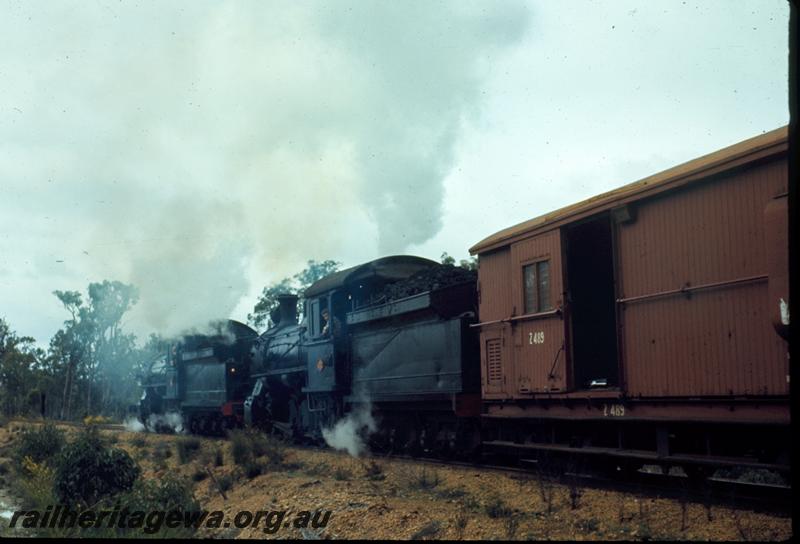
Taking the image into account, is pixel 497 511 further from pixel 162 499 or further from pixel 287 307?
pixel 287 307

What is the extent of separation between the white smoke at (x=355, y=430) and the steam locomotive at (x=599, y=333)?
0.17m

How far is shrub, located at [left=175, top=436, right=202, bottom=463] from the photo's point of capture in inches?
768

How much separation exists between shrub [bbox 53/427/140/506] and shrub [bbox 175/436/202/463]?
16.7 feet

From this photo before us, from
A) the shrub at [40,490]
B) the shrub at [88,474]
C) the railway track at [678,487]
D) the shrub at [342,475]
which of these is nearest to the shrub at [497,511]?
the railway track at [678,487]

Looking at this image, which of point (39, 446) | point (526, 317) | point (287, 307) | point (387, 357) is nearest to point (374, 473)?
point (387, 357)

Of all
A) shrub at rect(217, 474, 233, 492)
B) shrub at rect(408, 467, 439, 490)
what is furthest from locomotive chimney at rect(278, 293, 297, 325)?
shrub at rect(408, 467, 439, 490)

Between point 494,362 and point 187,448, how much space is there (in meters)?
10.7

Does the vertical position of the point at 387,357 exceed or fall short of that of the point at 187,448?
it exceeds it

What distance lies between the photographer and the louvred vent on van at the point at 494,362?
42.2 ft

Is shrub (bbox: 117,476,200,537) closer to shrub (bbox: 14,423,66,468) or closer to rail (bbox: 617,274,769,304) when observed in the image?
rail (bbox: 617,274,769,304)

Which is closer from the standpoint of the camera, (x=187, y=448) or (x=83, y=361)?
(x=187, y=448)

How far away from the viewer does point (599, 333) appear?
1238cm

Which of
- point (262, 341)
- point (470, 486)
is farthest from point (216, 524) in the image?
point (262, 341)

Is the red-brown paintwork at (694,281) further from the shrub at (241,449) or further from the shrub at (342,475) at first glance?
the shrub at (241,449)
